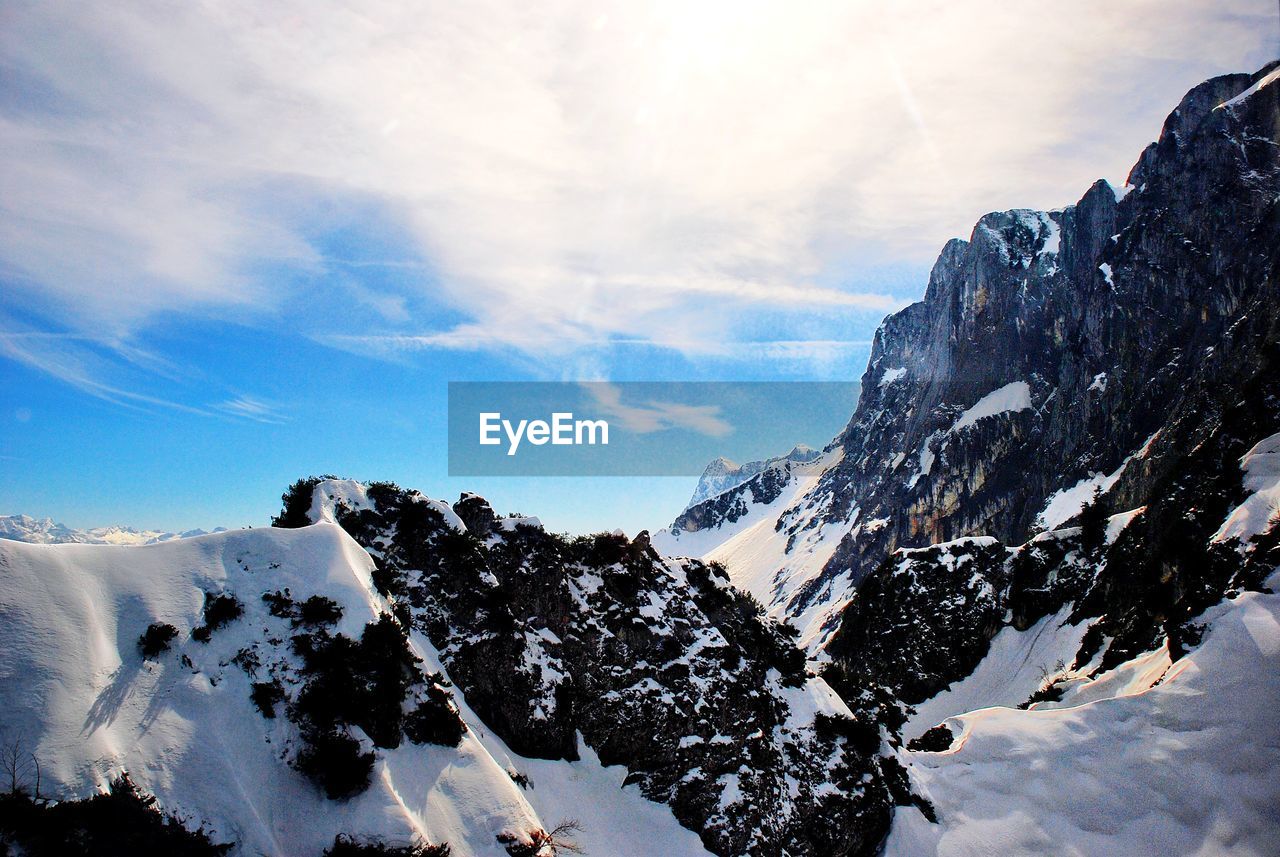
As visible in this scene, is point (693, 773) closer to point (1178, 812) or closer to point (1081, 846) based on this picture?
point (1081, 846)

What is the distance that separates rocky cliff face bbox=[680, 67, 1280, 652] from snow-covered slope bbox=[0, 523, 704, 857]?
247ft

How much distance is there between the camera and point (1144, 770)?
3719cm

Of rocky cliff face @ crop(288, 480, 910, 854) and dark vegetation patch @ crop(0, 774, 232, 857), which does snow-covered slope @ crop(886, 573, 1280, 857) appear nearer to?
rocky cliff face @ crop(288, 480, 910, 854)

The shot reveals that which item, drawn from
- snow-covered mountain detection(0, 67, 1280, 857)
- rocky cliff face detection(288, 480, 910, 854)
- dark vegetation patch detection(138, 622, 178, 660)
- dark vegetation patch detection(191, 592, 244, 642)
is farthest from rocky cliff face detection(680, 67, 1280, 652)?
dark vegetation patch detection(138, 622, 178, 660)

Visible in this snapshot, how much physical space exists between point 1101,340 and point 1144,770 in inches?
5248

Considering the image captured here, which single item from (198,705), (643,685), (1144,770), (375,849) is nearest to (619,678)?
(643,685)

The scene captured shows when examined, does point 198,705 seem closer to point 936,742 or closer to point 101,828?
point 101,828

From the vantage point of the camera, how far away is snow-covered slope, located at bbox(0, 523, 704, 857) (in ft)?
60.8

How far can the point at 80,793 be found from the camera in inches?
668

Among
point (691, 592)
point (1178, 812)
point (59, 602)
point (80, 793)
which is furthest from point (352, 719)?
point (1178, 812)

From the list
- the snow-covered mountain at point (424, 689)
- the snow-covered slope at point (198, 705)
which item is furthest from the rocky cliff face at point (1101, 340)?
the snow-covered slope at point (198, 705)

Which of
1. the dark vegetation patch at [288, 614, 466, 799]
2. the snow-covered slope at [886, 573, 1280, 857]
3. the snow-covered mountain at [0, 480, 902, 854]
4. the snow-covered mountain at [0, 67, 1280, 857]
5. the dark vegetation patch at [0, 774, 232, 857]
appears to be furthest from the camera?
the snow-covered slope at [886, 573, 1280, 857]

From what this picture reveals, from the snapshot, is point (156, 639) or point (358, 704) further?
point (358, 704)

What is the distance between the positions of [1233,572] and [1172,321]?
102888mm
